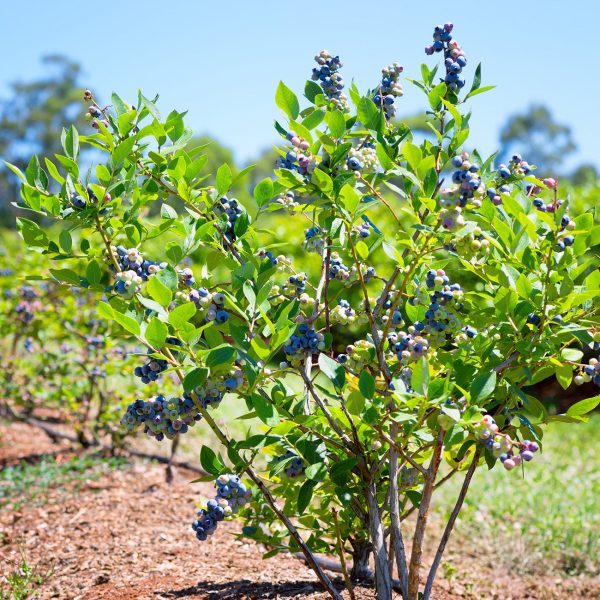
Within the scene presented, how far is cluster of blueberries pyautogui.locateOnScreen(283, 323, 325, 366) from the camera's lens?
1.95m

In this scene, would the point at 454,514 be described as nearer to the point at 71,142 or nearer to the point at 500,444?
the point at 500,444

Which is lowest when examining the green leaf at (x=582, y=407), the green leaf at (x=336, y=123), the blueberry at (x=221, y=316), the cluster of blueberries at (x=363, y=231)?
the green leaf at (x=582, y=407)

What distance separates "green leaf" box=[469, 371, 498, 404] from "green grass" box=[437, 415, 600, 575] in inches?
93.7

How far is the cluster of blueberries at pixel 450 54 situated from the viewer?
2.14 metres

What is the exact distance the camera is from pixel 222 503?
78.2 inches

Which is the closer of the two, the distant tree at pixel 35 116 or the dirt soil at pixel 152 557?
the dirt soil at pixel 152 557

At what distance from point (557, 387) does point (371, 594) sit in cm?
747

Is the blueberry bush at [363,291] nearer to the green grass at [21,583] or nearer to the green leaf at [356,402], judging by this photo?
the green leaf at [356,402]

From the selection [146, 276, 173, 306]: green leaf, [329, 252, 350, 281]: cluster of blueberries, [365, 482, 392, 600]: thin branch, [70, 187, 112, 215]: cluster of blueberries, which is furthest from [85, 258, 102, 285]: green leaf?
[365, 482, 392, 600]: thin branch

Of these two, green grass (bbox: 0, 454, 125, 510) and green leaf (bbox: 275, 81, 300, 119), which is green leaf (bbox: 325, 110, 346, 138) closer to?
green leaf (bbox: 275, 81, 300, 119)

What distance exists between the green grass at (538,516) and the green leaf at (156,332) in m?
2.79

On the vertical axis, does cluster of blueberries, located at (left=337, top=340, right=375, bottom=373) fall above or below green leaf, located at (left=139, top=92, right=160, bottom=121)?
below

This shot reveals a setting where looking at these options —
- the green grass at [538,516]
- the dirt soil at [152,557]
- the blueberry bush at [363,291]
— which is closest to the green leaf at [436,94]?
the blueberry bush at [363,291]

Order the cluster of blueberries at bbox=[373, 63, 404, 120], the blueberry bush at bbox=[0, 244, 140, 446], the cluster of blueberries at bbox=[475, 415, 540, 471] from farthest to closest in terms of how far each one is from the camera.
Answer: the blueberry bush at bbox=[0, 244, 140, 446] < the cluster of blueberries at bbox=[373, 63, 404, 120] < the cluster of blueberries at bbox=[475, 415, 540, 471]
